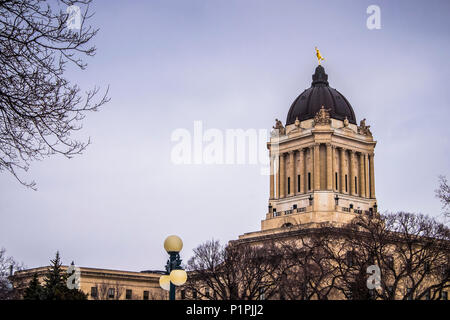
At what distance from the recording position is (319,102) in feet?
373

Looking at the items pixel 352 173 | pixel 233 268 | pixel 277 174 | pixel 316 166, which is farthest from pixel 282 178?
pixel 233 268

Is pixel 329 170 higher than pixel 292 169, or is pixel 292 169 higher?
pixel 292 169

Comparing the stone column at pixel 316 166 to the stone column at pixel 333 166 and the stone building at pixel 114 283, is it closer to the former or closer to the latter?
the stone column at pixel 333 166

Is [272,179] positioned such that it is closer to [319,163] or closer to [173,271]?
[319,163]

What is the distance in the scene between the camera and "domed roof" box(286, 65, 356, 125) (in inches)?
4486

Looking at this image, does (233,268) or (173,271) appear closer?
(173,271)

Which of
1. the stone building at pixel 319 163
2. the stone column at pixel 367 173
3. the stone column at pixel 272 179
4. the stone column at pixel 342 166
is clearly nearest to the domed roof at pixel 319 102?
the stone building at pixel 319 163

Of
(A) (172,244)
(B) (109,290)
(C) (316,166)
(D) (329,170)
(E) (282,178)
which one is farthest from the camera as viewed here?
(B) (109,290)

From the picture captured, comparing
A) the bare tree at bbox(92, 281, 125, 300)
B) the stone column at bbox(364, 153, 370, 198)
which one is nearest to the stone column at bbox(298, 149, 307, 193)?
the stone column at bbox(364, 153, 370, 198)

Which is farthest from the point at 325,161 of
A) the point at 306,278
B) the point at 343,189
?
the point at 306,278

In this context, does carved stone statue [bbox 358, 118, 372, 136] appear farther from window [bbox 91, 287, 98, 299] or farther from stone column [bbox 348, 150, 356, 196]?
window [bbox 91, 287, 98, 299]

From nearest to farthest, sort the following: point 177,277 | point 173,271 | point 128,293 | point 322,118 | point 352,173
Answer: point 177,277 < point 173,271 < point 322,118 < point 352,173 < point 128,293
